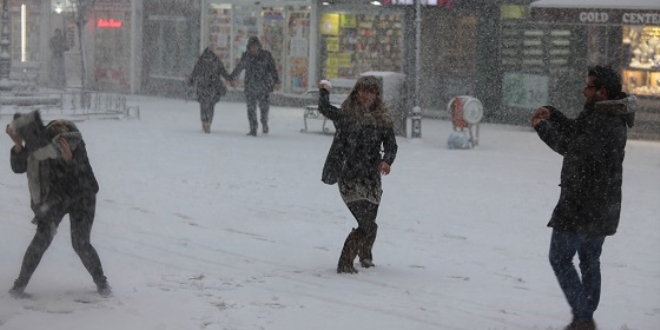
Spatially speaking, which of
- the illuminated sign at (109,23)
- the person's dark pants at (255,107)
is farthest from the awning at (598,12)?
the illuminated sign at (109,23)

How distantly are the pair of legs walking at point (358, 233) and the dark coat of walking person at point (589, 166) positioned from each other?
232 centimetres

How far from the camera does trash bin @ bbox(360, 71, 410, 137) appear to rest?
22250mm

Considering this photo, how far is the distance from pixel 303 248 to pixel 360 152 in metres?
1.78

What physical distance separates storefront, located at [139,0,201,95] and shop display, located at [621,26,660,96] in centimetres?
1395

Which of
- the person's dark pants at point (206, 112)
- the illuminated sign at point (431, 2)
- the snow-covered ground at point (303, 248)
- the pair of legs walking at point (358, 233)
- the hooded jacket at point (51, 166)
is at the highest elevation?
the illuminated sign at point (431, 2)

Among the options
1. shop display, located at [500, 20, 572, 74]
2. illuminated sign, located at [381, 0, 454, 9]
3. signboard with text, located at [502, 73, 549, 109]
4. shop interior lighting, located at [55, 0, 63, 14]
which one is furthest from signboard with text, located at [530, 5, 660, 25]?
shop interior lighting, located at [55, 0, 63, 14]

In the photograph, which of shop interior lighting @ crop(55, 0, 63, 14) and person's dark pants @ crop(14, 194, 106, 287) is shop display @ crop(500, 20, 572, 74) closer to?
person's dark pants @ crop(14, 194, 106, 287)

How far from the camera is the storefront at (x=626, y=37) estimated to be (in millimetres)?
23188

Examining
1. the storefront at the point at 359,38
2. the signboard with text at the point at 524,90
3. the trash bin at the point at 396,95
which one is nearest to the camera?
the trash bin at the point at 396,95

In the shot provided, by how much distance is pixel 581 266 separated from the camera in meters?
7.91

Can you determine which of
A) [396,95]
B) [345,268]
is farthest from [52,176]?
[396,95]

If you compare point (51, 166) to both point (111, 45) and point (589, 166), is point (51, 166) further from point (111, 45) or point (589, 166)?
point (111, 45)

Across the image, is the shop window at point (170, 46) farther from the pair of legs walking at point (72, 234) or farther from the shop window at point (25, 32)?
the pair of legs walking at point (72, 234)

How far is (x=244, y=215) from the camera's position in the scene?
13.1m
